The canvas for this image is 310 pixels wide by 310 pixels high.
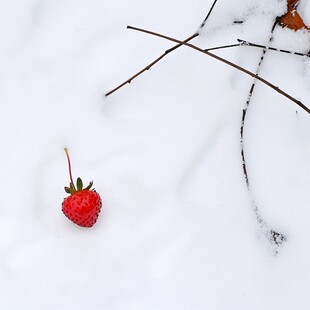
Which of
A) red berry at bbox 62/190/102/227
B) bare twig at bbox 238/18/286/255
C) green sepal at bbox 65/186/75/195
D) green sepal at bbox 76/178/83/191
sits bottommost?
red berry at bbox 62/190/102/227

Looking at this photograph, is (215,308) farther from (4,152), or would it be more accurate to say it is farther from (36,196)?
(4,152)

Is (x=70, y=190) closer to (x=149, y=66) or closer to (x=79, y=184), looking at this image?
(x=79, y=184)

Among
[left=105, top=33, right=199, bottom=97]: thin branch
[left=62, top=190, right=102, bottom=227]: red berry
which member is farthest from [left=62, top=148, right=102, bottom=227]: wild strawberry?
[left=105, top=33, right=199, bottom=97]: thin branch

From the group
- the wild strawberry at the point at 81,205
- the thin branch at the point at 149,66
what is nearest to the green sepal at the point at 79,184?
the wild strawberry at the point at 81,205

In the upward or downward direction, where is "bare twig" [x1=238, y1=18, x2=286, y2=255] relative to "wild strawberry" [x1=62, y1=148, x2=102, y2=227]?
upward

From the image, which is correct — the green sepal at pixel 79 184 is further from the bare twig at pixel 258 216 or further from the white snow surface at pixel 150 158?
the bare twig at pixel 258 216

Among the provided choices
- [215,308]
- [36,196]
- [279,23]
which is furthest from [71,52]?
[215,308]

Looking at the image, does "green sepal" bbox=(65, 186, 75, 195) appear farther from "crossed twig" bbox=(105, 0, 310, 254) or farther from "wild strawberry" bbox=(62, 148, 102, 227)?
"crossed twig" bbox=(105, 0, 310, 254)
